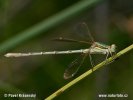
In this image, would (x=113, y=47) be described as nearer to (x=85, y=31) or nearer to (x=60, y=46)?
(x=85, y=31)

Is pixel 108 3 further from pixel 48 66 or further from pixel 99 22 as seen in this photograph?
pixel 48 66

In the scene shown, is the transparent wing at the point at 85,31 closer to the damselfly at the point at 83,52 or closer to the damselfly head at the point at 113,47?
the damselfly at the point at 83,52

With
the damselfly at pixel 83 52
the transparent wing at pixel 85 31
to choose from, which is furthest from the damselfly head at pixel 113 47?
the transparent wing at pixel 85 31

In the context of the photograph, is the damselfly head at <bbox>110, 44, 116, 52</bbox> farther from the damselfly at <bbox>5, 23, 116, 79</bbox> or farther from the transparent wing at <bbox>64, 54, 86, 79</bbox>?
the transparent wing at <bbox>64, 54, 86, 79</bbox>

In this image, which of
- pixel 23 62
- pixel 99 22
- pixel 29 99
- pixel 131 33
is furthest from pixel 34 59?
pixel 131 33

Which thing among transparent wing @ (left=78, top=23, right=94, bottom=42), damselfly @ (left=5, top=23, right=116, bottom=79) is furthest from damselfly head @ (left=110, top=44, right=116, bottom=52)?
transparent wing @ (left=78, top=23, right=94, bottom=42)

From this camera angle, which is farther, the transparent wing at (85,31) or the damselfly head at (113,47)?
the transparent wing at (85,31)

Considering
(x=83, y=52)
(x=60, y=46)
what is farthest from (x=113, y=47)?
(x=60, y=46)
